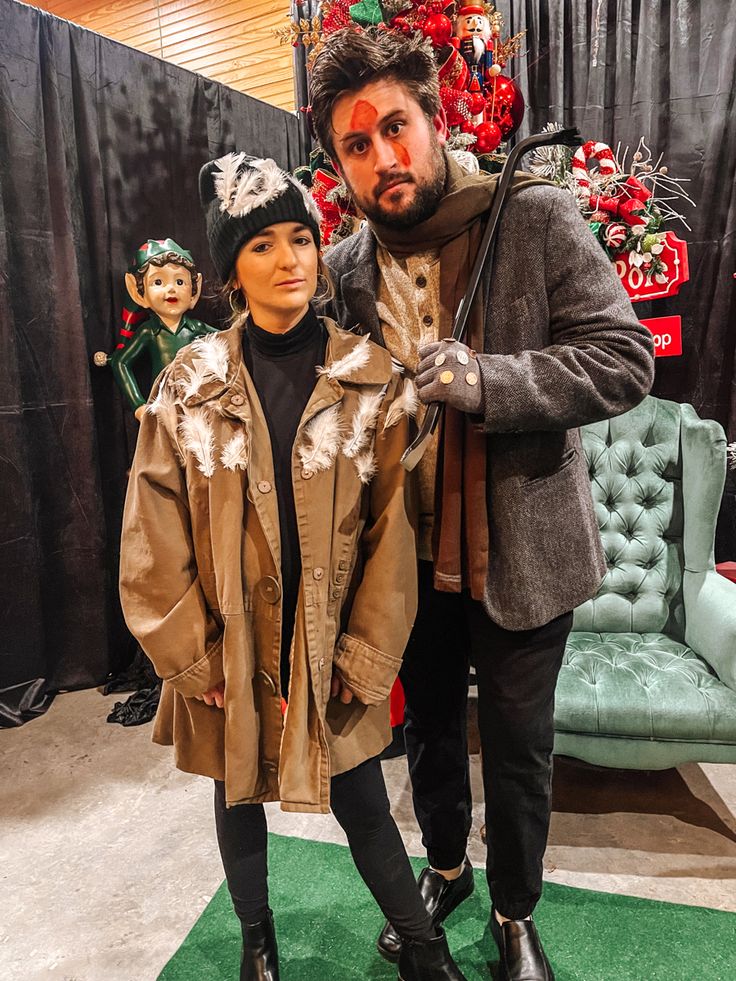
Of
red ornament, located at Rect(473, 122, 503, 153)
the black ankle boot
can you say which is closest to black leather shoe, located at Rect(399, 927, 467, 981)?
the black ankle boot

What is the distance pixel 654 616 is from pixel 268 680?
146 centimetres

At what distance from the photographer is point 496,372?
1.03m

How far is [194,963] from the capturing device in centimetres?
149

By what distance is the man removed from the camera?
105 cm

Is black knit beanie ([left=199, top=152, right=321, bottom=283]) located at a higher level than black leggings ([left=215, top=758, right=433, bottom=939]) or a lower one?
higher

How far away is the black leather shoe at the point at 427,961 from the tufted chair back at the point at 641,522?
1169mm

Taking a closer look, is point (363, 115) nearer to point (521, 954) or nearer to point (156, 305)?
point (521, 954)

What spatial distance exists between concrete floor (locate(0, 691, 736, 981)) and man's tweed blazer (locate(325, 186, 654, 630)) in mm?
1009

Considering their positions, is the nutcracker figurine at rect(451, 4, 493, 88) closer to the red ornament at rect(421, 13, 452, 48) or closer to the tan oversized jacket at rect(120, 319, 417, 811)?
the red ornament at rect(421, 13, 452, 48)

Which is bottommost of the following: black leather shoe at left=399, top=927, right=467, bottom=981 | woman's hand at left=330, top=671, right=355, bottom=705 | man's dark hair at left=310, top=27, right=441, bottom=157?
black leather shoe at left=399, top=927, right=467, bottom=981

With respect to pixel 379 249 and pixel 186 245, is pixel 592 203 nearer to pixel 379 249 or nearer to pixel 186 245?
pixel 379 249

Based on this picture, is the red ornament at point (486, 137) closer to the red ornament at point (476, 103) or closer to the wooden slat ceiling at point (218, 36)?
the red ornament at point (476, 103)

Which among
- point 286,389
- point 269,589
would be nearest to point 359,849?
point 269,589

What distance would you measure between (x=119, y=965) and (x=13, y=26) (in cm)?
294
